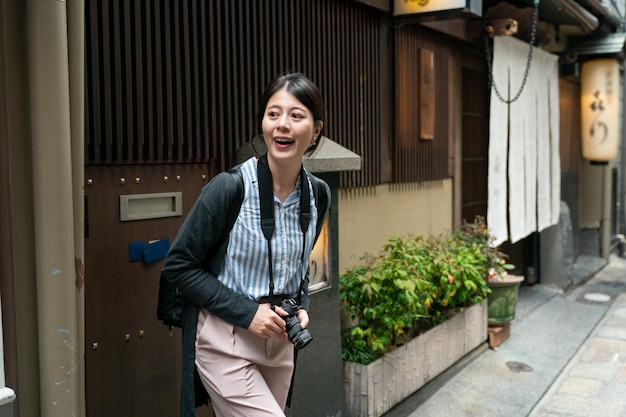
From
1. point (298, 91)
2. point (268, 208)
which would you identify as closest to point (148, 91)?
point (298, 91)

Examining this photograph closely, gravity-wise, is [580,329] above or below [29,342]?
below

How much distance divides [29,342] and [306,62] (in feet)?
13.2

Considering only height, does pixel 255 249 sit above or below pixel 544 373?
above

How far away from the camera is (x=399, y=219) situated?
8.71 meters

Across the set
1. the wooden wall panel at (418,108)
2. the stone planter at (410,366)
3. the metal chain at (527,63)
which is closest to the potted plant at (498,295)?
the stone planter at (410,366)

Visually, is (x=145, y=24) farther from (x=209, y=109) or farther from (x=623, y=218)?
(x=623, y=218)

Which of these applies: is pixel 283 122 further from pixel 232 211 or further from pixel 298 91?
pixel 232 211

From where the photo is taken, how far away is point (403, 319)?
6344 millimetres

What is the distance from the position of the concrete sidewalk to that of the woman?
3.48 m

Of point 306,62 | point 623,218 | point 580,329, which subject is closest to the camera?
point 306,62

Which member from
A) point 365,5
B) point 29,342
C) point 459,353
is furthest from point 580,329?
point 29,342

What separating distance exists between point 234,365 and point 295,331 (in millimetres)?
365

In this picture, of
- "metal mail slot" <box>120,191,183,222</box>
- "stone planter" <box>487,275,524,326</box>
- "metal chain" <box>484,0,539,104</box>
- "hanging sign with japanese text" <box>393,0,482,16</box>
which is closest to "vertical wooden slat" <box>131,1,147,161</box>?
"metal mail slot" <box>120,191,183,222</box>

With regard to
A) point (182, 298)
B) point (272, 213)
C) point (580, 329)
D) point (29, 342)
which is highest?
point (272, 213)
